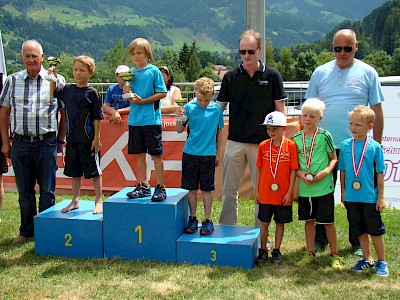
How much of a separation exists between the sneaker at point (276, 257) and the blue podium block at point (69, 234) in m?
1.69

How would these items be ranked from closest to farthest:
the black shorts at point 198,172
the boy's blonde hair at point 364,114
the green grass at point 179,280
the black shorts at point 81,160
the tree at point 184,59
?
the green grass at point 179,280
the boy's blonde hair at point 364,114
the black shorts at point 198,172
the black shorts at point 81,160
the tree at point 184,59

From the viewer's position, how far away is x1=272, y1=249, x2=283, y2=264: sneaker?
481 centimetres

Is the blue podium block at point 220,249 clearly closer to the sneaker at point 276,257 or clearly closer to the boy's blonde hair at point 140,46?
the sneaker at point 276,257

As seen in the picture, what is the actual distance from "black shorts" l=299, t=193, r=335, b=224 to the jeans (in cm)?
273

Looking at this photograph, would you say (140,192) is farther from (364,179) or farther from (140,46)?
(364,179)

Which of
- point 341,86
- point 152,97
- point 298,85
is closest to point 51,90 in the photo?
point 152,97

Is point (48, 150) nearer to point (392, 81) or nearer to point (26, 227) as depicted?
point (26, 227)

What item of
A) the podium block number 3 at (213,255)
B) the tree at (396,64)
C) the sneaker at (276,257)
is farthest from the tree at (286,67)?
the podium block number 3 at (213,255)

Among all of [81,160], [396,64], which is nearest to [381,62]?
[396,64]

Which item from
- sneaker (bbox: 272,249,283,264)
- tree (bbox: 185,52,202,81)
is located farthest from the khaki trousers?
tree (bbox: 185,52,202,81)

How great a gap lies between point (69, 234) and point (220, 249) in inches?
61.2

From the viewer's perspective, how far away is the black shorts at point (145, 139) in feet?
16.3

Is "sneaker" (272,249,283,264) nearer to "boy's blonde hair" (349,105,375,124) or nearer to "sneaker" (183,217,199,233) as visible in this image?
"sneaker" (183,217,199,233)

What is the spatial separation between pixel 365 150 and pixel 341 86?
2.49ft
